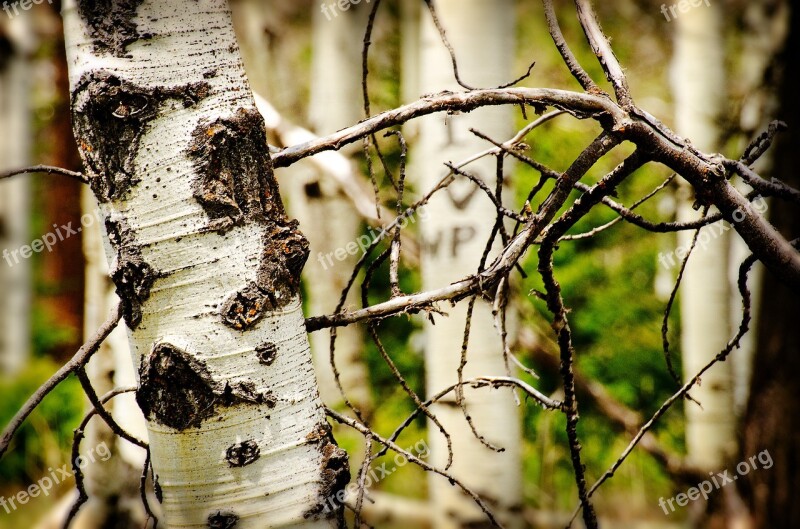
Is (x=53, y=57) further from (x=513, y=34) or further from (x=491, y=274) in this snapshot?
A: (x=491, y=274)

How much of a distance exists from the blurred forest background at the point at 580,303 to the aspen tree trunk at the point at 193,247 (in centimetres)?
100

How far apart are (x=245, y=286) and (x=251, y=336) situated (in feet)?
0.21

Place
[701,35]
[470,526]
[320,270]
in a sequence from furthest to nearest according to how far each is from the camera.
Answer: [320,270], [701,35], [470,526]

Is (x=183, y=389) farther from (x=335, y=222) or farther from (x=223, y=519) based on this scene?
(x=335, y=222)

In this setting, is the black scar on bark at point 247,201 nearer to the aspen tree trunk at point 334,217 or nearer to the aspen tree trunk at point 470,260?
the aspen tree trunk at point 470,260

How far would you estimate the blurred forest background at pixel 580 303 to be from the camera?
2834mm

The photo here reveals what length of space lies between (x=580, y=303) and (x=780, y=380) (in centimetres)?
177

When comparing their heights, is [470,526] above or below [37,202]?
below

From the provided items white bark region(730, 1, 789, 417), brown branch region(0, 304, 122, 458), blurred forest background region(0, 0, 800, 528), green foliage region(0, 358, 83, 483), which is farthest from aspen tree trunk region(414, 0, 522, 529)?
green foliage region(0, 358, 83, 483)

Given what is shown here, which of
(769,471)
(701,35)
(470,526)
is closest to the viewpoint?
(470,526)

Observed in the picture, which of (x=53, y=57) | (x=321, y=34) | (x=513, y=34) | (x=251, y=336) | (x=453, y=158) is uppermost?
(x=53, y=57)

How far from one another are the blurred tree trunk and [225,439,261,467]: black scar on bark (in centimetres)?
253

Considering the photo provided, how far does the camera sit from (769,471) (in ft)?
9.21

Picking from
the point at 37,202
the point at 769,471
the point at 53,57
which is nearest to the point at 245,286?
the point at 769,471
